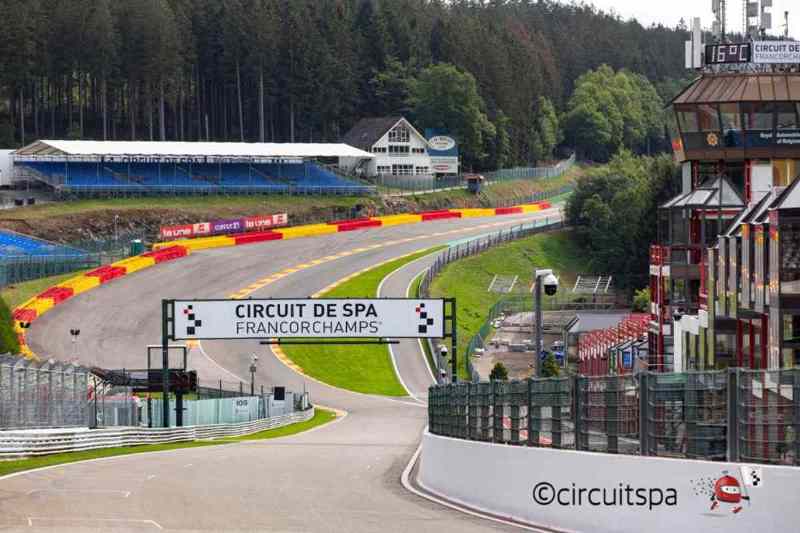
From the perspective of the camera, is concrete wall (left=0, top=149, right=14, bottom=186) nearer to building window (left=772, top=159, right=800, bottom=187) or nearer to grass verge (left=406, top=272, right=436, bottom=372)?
grass verge (left=406, top=272, right=436, bottom=372)

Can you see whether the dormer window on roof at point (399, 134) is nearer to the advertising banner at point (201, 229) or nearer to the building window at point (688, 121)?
→ the advertising banner at point (201, 229)

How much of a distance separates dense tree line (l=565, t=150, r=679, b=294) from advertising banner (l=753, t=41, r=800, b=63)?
5391 centimetres

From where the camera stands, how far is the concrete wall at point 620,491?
19250 mm

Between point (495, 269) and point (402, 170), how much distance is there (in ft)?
138

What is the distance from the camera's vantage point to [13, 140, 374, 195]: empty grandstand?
455 feet

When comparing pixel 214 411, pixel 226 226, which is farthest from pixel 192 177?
pixel 214 411

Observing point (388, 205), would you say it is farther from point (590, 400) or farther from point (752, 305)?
point (590, 400)

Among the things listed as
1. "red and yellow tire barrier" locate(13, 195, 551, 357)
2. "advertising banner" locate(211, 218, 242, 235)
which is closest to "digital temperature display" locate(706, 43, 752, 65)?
"red and yellow tire barrier" locate(13, 195, 551, 357)

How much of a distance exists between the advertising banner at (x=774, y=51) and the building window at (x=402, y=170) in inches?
4084

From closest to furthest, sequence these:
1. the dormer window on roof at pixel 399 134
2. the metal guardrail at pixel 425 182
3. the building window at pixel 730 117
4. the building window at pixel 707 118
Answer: the building window at pixel 730 117
the building window at pixel 707 118
the metal guardrail at pixel 425 182
the dormer window on roof at pixel 399 134

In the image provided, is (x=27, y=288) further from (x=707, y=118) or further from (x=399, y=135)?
(x=399, y=135)

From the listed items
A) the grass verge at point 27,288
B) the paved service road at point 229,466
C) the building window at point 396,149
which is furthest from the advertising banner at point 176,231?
the building window at point 396,149

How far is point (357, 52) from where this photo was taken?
196m

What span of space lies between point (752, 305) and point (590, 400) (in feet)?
54.6
